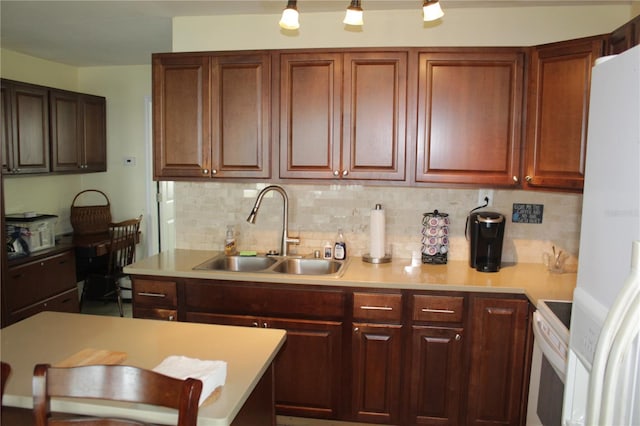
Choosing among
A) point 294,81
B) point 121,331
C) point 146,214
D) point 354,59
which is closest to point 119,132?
point 146,214

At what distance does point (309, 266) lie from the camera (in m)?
3.01

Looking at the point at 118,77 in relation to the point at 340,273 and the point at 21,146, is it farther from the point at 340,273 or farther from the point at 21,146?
the point at 340,273

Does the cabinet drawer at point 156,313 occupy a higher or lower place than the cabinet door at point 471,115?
lower

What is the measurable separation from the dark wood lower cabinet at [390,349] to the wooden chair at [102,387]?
1.43 m

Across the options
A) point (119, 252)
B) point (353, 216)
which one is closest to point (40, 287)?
point (119, 252)

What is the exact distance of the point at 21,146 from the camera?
388 centimetres

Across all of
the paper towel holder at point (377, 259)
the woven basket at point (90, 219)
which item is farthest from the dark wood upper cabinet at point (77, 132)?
the paper towel holder at point (377, 259)

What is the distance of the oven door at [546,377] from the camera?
1703 mm

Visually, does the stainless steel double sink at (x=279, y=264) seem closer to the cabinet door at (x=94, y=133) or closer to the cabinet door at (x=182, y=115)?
the cabinet door at (x=182, y=115)

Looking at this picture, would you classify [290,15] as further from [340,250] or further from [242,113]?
[340,250]

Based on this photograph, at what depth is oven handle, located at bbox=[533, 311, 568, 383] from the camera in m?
1.65

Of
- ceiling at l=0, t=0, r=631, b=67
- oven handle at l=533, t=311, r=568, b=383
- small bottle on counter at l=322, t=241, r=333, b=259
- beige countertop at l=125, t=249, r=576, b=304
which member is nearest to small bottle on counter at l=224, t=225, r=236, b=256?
Answer: beige countertop at l=125, t=249, r=576, b=304

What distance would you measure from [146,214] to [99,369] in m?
3.86

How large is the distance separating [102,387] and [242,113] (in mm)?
1945
